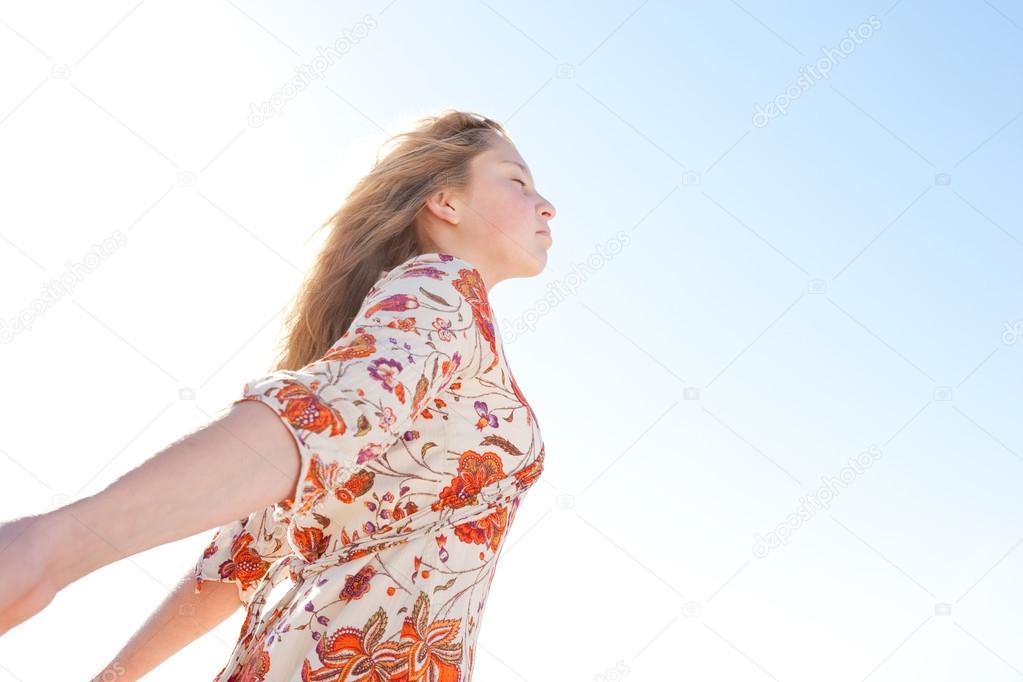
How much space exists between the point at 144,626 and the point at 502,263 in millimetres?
920

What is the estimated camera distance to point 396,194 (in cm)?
193

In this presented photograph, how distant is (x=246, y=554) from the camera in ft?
5.84

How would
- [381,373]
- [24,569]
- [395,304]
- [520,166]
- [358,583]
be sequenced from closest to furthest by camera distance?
[24,569] < [381,373] < [395,304] < [358,583] < [520,166]

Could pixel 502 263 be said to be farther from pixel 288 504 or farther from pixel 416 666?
pixel 288 504

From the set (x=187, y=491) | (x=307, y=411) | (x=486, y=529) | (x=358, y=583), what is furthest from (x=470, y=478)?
(x=187, y=491)

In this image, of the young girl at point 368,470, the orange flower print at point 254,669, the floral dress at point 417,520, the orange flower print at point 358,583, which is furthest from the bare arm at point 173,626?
the orange flower print at point 358,583

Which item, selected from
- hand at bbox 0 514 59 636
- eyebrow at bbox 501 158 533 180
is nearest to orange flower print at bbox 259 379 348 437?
hand at bbox 0 514 59 636

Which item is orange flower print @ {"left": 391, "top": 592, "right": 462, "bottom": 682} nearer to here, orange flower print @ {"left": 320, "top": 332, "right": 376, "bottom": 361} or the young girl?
the young girl

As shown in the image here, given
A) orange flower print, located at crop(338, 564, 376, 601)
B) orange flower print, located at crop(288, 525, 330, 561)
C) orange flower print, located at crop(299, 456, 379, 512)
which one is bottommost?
orange flower print, located at crop(288, 525, 330, 561)

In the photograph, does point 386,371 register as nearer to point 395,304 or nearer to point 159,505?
point 395,304

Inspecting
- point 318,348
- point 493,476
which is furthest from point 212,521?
point 318,348

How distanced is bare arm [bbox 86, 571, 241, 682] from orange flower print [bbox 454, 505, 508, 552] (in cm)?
61

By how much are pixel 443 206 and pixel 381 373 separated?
2.74 feet

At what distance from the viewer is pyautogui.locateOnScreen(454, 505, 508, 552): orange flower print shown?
1.43 metres
